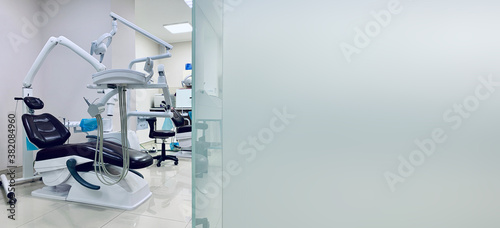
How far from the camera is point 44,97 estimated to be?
283cm

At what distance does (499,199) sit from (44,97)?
4.03 meters

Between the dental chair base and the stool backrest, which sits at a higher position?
the stool backrest

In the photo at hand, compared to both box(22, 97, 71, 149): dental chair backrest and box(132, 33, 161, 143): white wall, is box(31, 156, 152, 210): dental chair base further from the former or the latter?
box(132, 33, 161, 143): white wall

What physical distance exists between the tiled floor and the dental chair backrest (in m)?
0.47

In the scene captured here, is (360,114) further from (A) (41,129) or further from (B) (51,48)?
(B) (51,48)

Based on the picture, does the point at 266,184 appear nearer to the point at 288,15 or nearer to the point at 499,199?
the point at 288,15

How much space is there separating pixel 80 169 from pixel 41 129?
1.67ft

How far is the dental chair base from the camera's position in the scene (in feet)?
5.33

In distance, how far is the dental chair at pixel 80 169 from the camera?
1.63 m

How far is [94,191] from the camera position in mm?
1686

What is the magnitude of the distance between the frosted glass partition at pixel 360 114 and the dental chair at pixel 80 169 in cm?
129

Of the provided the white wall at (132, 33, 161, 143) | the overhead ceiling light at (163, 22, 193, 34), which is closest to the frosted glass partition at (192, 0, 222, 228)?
the overhead ceiling light at (163, 22, 193, 34)

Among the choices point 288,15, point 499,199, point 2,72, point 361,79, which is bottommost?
point 499,199

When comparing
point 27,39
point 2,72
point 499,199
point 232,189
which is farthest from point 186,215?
point 27,39
